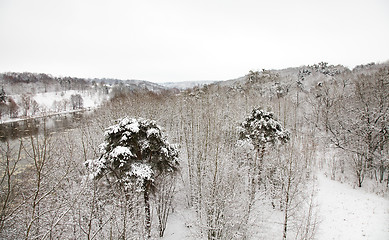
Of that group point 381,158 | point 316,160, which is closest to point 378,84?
point 381,158

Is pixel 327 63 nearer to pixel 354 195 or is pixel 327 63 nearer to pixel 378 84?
pixel 378 84

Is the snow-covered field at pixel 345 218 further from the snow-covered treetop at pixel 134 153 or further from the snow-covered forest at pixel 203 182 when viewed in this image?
the snow-covered treetop at pixel 134 153

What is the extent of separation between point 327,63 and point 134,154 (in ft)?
268

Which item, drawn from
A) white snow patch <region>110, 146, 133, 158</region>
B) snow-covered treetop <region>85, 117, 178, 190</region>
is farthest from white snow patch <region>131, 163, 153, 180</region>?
white snow patch <region>110, 146, 133, 158</region>

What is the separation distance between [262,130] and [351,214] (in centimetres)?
768

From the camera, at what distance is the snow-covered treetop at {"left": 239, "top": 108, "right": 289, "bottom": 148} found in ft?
50.4

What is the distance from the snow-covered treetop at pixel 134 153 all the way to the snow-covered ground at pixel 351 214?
9.94m

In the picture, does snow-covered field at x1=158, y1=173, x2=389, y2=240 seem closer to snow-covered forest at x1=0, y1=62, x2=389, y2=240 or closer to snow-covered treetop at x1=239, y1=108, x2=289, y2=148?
snow-covered forest at x1=0, y1=62, x2=389, y2=240

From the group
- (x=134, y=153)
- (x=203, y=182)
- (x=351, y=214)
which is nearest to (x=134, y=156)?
(x=134, y=153)

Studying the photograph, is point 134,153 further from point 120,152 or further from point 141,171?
point 141,171

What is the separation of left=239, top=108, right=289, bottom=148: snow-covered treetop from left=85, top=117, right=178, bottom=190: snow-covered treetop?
289 inches

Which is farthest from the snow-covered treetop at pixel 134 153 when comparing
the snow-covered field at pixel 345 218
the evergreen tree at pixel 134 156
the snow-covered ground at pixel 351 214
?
the snow-covered ground at pixel 351 214

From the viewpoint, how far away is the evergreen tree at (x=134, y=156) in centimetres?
931

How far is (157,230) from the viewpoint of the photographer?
42.1 ft
